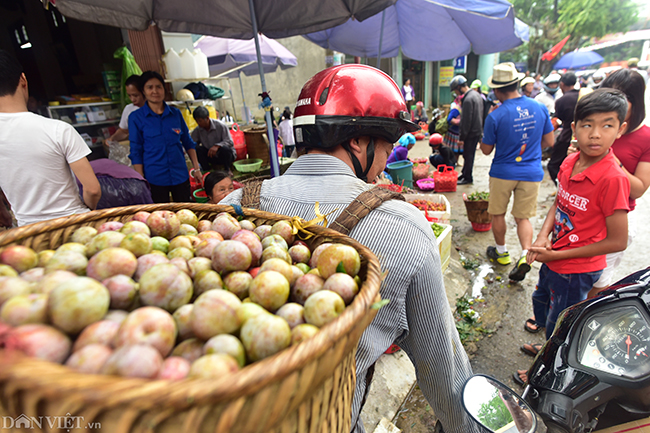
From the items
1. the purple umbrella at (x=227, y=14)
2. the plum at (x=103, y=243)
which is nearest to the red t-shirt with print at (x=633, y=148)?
the purple umbrella at (x=227, y=14)

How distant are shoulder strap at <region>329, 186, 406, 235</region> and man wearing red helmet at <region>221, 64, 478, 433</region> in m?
0.04

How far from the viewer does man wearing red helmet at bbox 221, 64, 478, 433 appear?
4.12ft

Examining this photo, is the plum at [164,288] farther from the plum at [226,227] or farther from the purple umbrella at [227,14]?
the purple umbrella at [227,14]

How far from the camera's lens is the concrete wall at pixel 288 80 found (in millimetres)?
15297

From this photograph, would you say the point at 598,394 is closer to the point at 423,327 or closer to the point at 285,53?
the point at 423,327

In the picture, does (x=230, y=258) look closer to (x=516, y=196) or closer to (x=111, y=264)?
(x=111, y=264)

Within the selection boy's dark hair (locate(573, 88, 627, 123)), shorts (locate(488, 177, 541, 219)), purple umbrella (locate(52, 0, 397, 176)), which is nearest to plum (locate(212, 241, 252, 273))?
boy's dark hair (locate(573, 88, 627, 123))

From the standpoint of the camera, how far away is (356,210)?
4.06 ft

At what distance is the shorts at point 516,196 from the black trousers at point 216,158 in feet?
14.8

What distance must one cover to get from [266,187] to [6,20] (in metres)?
10.2

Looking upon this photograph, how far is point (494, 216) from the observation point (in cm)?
446

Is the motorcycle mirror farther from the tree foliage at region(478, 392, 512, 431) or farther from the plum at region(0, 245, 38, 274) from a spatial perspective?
the plum at region(0, 245, 38, 274)

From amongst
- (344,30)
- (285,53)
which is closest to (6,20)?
(285,53)

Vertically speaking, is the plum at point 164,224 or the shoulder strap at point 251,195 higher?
the plum at point 164,224
